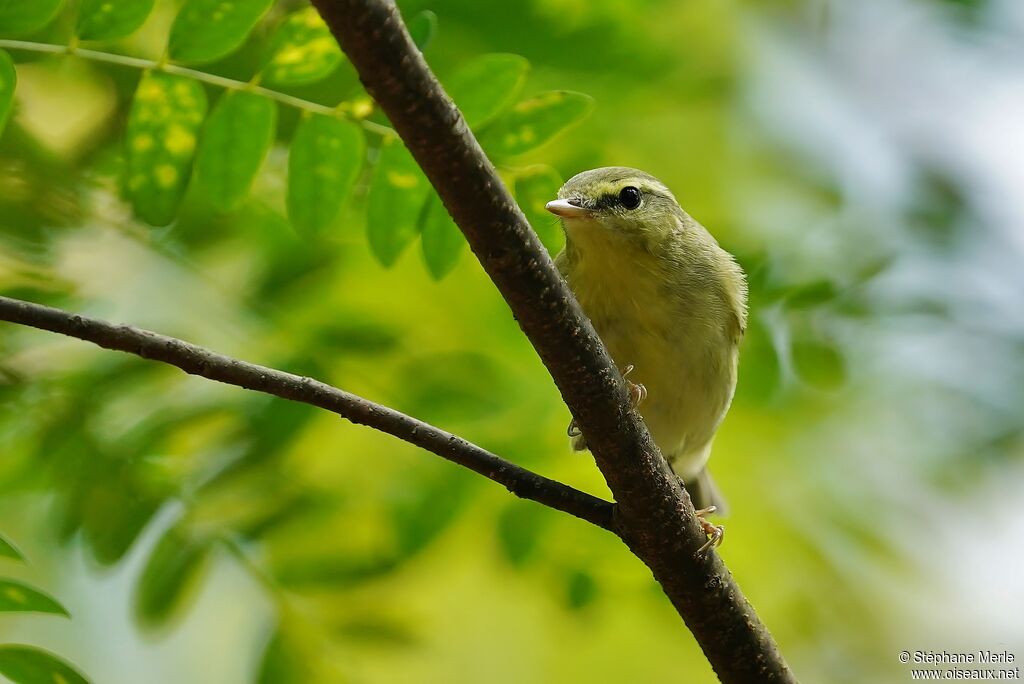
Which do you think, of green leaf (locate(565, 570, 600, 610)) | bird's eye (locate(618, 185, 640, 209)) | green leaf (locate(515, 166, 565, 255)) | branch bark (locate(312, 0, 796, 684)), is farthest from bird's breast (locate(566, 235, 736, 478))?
branch bark (locate(312, 0, 796, 684))

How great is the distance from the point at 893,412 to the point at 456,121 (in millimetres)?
3210

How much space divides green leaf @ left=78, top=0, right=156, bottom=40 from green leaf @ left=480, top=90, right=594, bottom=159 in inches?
34.4

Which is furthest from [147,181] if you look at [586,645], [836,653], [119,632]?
[836,653]

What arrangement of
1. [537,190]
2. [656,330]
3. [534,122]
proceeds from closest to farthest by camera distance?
[534,122], [537,190], [656,330]

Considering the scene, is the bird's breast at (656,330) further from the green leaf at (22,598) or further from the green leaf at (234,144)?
the green leaf at (22,598)

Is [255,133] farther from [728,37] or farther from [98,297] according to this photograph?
[728,37]

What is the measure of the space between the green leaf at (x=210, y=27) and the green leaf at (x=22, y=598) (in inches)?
47.7

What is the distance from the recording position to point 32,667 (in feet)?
6.62

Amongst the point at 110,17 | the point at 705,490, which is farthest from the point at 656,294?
the point at 110,17

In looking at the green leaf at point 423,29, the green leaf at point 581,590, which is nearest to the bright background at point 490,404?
the green leaf at point 581,590

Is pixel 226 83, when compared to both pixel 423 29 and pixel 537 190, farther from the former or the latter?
pixel 537 190

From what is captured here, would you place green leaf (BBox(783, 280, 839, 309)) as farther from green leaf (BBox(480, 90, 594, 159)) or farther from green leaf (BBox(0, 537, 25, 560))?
green leaf (BBox(0, 537, 25, 560))

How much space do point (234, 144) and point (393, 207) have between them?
0.41 metres

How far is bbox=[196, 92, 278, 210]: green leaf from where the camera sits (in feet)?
8.25
